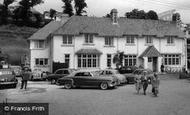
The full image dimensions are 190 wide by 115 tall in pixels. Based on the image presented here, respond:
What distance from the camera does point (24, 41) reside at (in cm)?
7650

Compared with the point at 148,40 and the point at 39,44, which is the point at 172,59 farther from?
the point at 39,44

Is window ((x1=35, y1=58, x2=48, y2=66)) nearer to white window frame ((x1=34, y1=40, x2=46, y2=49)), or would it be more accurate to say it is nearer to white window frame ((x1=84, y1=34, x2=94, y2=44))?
white window frame ((x1=34, y1=40, x2=46, y2=49))

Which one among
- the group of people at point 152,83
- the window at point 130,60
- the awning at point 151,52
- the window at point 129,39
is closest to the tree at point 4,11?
the window at point 129,39

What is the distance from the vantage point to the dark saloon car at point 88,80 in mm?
22328

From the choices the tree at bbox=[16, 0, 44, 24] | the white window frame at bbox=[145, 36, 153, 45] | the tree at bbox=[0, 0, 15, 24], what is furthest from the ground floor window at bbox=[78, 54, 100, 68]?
the tree at bbox=[0, 0, 15, 24]

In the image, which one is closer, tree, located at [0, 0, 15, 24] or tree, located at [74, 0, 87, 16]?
tree, located at [0, 0, 15, 24]

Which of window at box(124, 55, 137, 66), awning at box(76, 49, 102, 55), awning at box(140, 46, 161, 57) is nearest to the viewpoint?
awning at box(76, 49, 102, 55)

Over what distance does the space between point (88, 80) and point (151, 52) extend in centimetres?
2259

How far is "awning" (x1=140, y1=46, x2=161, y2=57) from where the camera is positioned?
42.8m

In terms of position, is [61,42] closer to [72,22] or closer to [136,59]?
[72,22]

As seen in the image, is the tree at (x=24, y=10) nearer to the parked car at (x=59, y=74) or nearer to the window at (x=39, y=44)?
the window at (x=39, y=44)

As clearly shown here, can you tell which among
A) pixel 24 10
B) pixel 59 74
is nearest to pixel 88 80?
pixel 59 74

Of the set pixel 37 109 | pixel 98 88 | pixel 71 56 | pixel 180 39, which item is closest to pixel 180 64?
pixel 180 39

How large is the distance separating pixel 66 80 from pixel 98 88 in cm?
278
